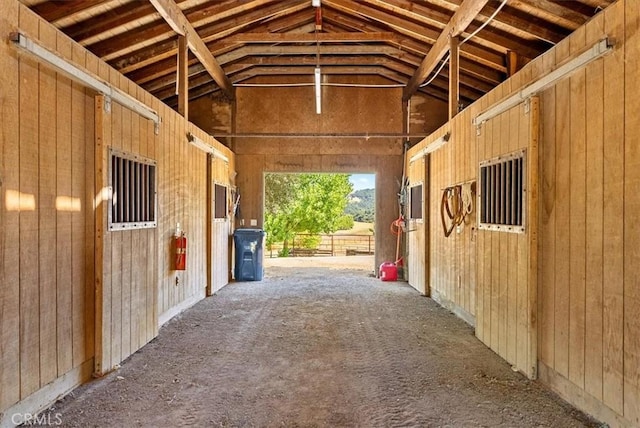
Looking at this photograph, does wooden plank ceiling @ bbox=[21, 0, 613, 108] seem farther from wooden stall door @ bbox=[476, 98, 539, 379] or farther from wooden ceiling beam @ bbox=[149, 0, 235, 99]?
wooden stall door @ bbox=[476, 98, 539, 379]

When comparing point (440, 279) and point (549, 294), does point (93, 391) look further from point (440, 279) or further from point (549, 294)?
point (440, 279)

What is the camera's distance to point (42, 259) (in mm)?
2514

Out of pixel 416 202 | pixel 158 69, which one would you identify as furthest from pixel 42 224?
pixel 416 202

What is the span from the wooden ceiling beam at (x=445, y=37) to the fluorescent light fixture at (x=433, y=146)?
4.21 feet

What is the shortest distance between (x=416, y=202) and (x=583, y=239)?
4.73 meters

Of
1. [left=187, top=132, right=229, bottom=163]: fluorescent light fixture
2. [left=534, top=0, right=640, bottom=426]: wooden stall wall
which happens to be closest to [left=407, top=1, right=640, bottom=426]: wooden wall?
[left=534, top=0, right=640, bottom=426]: wooden stall wall

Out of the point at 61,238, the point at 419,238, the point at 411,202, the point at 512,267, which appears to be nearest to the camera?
the point at 61,238

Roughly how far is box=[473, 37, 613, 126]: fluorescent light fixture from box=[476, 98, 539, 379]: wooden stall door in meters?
0.06

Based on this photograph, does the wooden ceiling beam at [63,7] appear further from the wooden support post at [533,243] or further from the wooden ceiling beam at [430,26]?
the wooden support post at [533,243]

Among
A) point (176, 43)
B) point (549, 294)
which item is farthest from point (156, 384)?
point (176, 43)

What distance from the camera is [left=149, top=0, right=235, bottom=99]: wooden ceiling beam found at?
15.8ft

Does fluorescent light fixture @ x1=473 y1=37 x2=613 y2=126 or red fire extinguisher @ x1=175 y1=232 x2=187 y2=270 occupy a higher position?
fluorescent light fixture @ x1=473 y1=37 x2=613 y2=126

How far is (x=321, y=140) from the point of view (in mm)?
8500

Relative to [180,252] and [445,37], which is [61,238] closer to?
[180,252]
